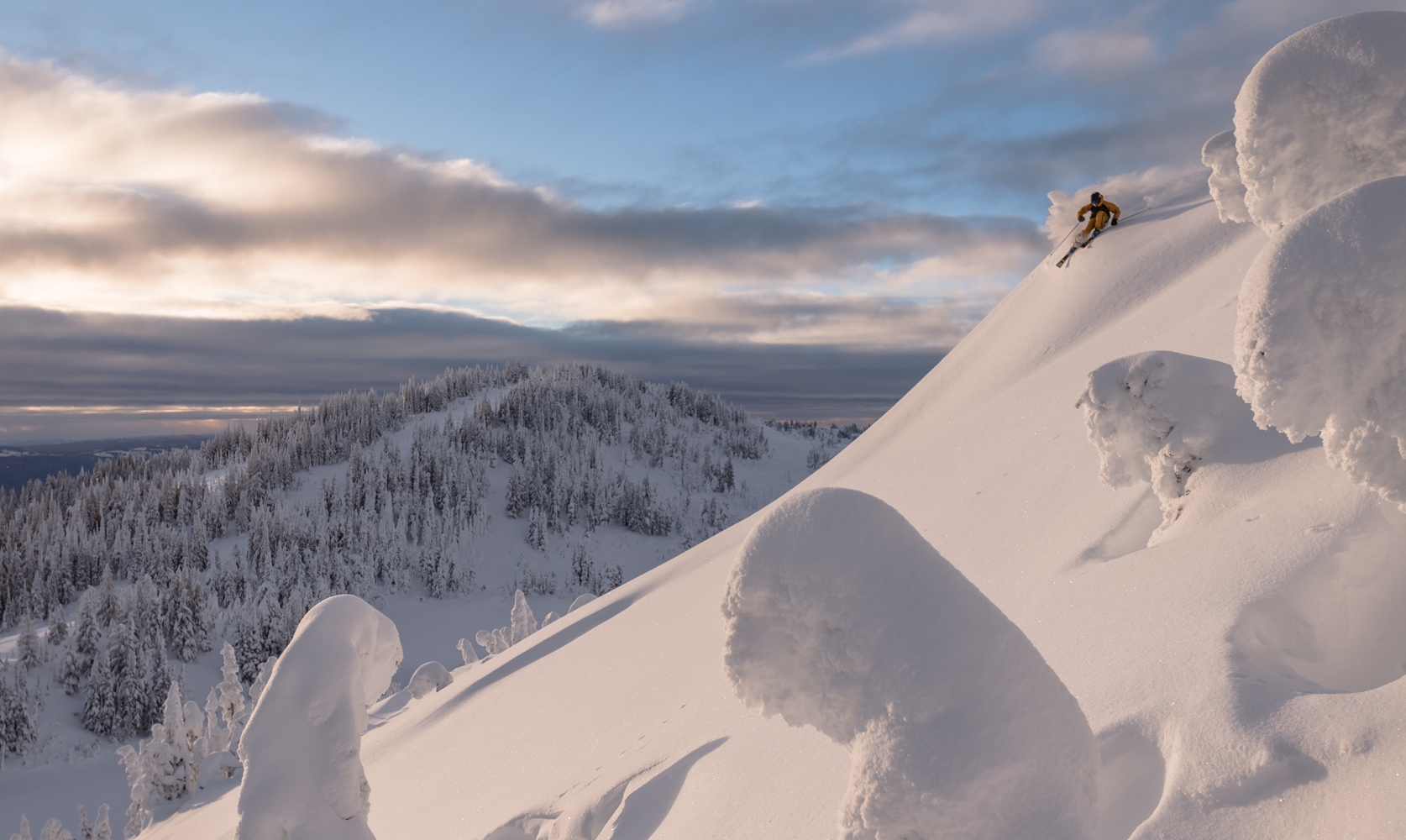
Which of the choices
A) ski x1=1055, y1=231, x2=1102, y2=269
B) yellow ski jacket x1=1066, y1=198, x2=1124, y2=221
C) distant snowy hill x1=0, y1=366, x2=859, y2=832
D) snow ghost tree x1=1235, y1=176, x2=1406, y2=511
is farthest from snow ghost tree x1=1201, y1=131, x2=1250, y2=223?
distant snowy hill x1=0, y1=366, x2=859, y2=832

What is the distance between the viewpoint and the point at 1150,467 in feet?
21.0

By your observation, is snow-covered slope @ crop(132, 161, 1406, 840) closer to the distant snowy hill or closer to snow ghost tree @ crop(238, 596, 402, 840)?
snow ghost tree @ crop(238, 596, 402, 840)

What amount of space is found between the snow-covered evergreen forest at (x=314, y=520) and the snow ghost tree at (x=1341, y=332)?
178 feet

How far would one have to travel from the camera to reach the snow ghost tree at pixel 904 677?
3.42 metres

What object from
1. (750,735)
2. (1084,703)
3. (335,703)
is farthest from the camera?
(335,703)

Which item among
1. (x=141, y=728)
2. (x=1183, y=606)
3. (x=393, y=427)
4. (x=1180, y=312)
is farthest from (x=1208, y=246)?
(x=393, y=427)

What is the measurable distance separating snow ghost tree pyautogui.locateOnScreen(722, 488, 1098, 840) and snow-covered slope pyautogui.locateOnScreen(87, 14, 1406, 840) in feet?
0.66

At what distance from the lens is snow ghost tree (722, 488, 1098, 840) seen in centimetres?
342

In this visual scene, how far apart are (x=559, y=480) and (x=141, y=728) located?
5392 centimetres

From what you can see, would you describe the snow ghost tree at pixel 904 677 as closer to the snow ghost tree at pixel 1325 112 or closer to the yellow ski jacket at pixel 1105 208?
the snow ghost tree at pixel 1325 112

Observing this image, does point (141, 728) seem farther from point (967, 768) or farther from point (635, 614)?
point (967, 768)

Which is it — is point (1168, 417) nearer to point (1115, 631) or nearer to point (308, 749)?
point (1115, 631)

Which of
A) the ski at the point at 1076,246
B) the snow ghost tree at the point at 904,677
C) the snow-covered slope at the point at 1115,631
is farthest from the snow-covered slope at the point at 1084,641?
the snow ghost tree at the point at 904,677

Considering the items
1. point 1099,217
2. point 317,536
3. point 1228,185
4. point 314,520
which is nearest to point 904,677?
point 1228,185
